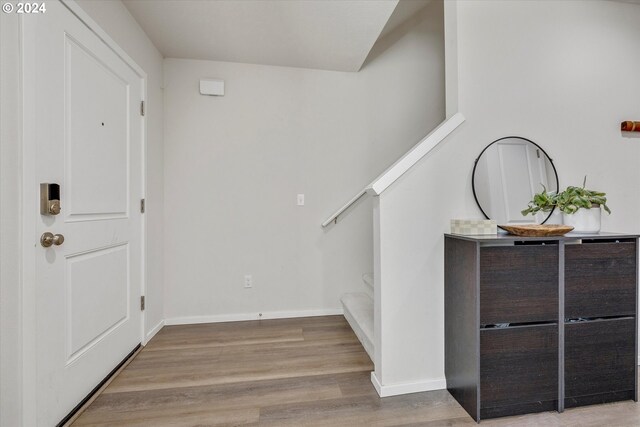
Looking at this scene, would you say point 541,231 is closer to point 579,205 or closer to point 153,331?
point 579,205

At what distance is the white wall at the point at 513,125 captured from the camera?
167 centimetres

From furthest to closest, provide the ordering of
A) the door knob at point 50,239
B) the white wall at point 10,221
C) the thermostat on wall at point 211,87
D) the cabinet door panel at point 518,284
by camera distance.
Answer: the thermostat on wall at point 211,87, the cabinet door panel at point 518,284, the door knob at point 50,239, the white wall at point 10,221

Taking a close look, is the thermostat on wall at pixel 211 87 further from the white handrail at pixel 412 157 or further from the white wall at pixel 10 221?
the white handrail at pixel 412 157

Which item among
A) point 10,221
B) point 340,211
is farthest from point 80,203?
point 340,211

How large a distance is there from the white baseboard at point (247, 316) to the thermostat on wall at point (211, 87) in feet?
6.74

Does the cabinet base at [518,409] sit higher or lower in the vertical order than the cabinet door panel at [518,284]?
lower

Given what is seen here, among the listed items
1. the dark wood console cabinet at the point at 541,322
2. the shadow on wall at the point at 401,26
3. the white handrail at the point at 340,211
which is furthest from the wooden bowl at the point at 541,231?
the shadow on wall at the point at 401,26

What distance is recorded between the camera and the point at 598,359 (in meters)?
1.57

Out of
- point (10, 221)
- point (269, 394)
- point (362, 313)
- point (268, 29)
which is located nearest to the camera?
point (10, 221)

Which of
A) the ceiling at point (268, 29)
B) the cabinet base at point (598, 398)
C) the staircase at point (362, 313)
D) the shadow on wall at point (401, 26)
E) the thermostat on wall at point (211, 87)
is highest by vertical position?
the shadow on wall at point (401, 26)

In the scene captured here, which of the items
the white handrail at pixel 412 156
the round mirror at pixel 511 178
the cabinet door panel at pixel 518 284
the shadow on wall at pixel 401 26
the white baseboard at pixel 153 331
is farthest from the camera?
the shadow on wall at pixel 401 26

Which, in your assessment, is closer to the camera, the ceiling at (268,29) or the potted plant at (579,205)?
the potted plant at (579,205)

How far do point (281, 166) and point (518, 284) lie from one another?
209 cm

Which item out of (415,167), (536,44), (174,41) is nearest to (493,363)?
(415,167)
